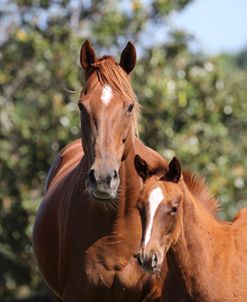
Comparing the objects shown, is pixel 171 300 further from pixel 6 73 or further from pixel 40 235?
pixel 6 73

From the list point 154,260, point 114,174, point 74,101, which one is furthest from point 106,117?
point 74,101

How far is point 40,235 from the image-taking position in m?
7.90

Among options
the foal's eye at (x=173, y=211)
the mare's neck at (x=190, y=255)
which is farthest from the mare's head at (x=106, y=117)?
the mare's neck at (x=190, y=255)

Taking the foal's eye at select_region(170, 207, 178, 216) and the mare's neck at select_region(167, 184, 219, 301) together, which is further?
the mare's neck at select_region(167, 184, 219, 301)

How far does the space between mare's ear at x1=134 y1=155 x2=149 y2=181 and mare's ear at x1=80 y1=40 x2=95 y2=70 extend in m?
0.73

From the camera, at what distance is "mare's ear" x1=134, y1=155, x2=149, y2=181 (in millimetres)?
6509

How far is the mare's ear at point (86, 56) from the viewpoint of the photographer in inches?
266

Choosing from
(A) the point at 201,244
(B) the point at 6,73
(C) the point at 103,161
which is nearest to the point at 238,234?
(A) the point at 201,244

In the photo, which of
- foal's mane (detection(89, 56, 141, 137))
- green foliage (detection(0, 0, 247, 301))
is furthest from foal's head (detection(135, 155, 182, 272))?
green foliage (detection(0, 0, 247, 301))

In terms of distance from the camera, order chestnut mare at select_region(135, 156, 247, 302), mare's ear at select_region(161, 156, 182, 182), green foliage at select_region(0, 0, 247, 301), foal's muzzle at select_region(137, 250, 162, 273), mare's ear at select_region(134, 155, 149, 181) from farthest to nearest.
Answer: green foliage at select_region(0, 0, 247, 301), mare's ear at select_region(134, 155, 149, 181), mare's ear at select_region(161, 156, 182, 182), chestnut mare at select_region(135, 156, 247, 302), foal's muzzle at select_region(137, 250, 162, 273)

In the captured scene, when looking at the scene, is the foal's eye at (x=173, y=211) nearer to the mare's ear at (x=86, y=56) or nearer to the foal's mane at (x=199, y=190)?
the foal's mane at (x=199, y=190)

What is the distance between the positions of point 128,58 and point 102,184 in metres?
1.08

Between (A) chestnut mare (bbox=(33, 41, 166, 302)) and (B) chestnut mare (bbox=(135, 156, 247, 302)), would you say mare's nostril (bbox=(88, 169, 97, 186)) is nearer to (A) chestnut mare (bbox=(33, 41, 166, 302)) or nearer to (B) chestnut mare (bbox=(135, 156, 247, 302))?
(A) chestnut mare (bbox=(33, 41, 166, 302))

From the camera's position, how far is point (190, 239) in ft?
21.6
